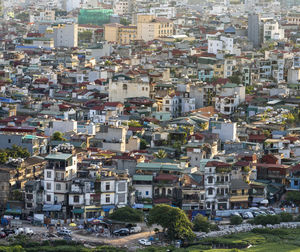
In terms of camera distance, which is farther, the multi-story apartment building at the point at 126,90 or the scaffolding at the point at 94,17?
the scaffolding at the point at 94,17

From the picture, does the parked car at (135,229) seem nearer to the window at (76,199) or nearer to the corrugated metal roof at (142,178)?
the window at (76,199)

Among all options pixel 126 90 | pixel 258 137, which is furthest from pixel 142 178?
pixel 126 90

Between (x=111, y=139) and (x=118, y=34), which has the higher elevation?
(x=118, y=34)

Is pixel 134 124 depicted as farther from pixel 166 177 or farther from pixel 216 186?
pixel 216 186

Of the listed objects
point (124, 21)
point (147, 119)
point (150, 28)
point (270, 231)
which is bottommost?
point (270, 231)

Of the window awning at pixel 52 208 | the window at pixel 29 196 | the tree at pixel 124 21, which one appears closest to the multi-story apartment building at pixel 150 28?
the tree at pixel 124 21

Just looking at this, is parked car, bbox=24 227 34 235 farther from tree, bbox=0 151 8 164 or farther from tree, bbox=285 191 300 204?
tree, bbox=285 191 300 204
